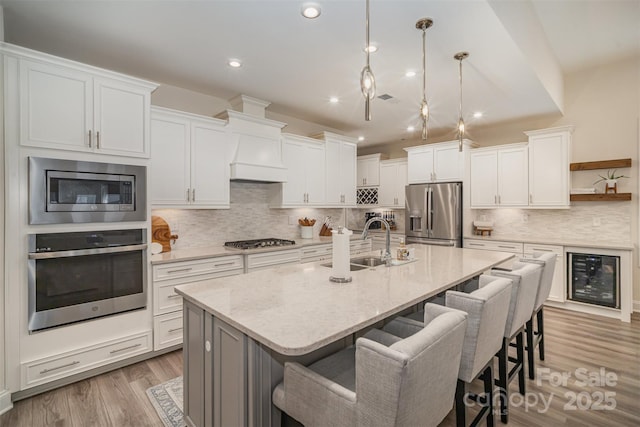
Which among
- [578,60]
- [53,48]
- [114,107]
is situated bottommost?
[114,107]

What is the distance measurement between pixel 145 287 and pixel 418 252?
2676mm

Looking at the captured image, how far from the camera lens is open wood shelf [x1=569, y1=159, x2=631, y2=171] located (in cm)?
403

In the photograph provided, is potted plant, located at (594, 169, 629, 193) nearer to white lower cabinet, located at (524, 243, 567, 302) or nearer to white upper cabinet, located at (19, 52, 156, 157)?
white lower cabinet, located at (524, 243, 567, 302)

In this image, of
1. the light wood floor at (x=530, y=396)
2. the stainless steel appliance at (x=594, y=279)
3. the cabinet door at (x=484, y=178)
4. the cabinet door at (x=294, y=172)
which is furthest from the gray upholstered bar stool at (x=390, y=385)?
the cabinet door at (x=484, y=178)

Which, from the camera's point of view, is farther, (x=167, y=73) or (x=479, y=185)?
(x=479, y=185)

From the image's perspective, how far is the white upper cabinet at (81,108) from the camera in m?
2.26

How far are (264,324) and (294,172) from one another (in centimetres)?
341

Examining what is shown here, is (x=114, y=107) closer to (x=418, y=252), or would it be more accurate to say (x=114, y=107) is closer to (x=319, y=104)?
(x=319, y=104)

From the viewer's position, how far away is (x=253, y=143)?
3967mm

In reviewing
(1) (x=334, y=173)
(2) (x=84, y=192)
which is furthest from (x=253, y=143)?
(2) (x=84, y=192)

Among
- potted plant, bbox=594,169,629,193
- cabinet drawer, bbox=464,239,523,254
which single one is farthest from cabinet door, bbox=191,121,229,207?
potted plant, bbox=594,169,629,193

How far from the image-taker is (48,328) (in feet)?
7.68

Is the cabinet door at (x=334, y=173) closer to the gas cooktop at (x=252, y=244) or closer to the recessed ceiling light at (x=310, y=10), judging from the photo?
the gas cooktop at (x=252, y=244)

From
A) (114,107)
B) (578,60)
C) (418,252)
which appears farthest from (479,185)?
(114,107)
